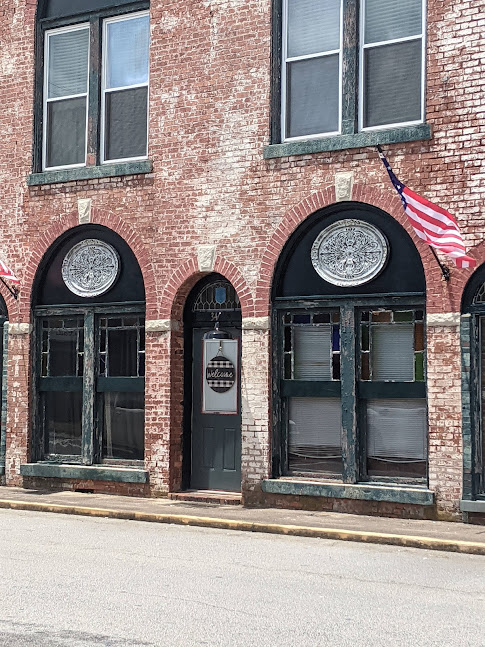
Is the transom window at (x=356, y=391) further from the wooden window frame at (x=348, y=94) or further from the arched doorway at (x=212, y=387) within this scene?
the wooden window frame at (x=348, y=94)

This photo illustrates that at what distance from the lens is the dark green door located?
13.2 metres

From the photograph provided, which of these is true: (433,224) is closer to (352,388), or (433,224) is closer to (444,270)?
(444,270)

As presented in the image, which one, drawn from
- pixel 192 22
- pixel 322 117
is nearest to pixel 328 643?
pixel 322 117

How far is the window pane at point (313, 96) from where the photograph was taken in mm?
12586

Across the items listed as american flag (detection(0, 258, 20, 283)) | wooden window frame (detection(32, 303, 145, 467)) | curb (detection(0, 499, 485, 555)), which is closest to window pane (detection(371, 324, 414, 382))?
curb (detection(0, 499, 485, 555))

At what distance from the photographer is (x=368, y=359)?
12.1 meters

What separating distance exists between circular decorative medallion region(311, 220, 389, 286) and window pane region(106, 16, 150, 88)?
3.93m

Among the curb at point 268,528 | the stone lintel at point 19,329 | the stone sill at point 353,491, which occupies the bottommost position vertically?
the curb at point 268,528

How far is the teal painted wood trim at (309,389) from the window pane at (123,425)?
2398 millimetres

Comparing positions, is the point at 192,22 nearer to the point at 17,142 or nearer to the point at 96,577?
the point at 17,142

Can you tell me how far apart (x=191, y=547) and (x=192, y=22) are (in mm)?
7525

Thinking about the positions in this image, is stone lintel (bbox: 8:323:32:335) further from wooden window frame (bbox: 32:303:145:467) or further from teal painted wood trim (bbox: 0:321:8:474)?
wooden window frame (bbox: 32:303:145:467)

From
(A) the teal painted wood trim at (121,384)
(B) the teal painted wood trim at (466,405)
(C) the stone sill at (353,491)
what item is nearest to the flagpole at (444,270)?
(B) the teal painted wood trim at (466,405)

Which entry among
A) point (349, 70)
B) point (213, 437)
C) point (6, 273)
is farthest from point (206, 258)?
point (6, 273)
